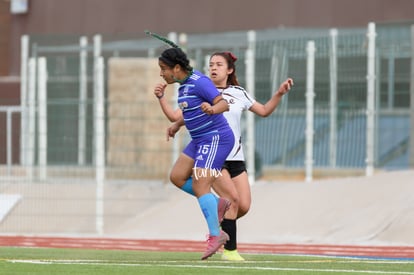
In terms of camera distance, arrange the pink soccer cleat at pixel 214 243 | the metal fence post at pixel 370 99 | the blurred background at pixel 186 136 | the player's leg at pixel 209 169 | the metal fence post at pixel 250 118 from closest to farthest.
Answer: the pink soccer cleat at pixel 214 243 < the player's leg at pixel 209 169 < the metal fence post at pixel 370 99 < the blurred background at pixel 186 136 < the metal fence post at pixel 250 118

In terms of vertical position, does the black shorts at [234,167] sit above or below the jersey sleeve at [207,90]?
below

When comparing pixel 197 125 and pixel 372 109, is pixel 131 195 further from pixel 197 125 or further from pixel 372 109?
pixel 197 125

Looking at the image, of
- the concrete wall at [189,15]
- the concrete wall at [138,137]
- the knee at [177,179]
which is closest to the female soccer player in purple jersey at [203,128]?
the knee at [177,179]

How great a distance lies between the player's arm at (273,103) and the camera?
1306cm

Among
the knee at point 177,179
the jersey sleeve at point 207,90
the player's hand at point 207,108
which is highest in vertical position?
the jersey sleeve at point 207,90

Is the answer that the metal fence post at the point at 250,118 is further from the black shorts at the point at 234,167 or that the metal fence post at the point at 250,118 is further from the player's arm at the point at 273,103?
the black shorts at the point at 234,167

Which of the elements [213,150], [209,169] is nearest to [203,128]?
[213,150]

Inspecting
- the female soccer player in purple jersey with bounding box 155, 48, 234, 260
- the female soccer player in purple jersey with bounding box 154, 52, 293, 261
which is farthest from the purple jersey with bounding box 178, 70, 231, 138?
the female soccer player in purple jersey with bounding box 154, 52, 293, 261

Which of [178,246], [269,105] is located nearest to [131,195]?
[178,246]

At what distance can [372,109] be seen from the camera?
23.2 m

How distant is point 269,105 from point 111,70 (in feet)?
47.2

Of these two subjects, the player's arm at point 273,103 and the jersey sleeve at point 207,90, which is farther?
the player's arm at point 273,103

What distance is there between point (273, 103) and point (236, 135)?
1.41 feet

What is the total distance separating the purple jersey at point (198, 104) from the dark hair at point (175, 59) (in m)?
0.11
